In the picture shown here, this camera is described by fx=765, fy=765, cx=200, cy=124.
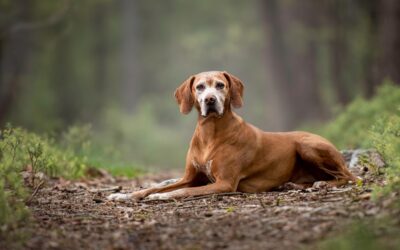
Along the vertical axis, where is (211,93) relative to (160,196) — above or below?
above

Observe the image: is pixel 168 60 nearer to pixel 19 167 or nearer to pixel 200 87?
pixel 200 87

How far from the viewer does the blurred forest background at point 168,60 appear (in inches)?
Result: 938

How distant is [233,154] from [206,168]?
34cm

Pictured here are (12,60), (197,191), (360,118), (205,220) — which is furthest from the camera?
(12,60)

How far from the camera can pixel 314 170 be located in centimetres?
905

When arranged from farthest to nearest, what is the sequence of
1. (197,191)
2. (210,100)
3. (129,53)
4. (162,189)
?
(129,53) < (162,189) < (210,100) < (197,191)

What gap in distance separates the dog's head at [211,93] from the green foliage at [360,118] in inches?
199

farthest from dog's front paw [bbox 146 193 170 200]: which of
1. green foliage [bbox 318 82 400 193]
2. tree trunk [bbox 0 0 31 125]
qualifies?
tree trunk [bbox 0 0 31 125]

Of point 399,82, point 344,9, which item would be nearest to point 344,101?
point 344,9

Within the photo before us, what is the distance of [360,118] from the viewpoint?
52.4 ft

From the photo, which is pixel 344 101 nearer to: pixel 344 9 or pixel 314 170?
pixel 344 9

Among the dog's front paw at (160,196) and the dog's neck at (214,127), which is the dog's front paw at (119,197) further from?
the dog's neck at (214,127)

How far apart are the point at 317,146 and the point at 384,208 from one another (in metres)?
2.89

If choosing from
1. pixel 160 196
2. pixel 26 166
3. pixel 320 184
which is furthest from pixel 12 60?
pixel 320 184
